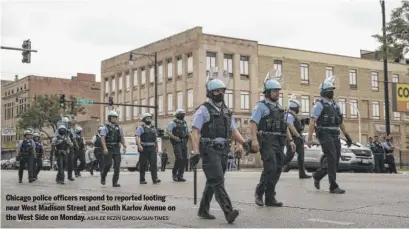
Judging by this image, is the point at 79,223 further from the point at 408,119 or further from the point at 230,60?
the point at 408,119

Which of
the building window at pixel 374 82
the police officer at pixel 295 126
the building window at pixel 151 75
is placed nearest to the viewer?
the police officer at pixel 295 126

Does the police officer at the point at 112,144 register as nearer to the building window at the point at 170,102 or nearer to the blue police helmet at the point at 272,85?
the blue police helmet at the point at 272,85

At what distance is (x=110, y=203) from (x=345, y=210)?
13.1 feet

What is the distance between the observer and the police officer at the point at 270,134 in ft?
27.8

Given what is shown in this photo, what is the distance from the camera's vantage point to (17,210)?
9398mm

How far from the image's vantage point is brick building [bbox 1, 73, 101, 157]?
80.2m

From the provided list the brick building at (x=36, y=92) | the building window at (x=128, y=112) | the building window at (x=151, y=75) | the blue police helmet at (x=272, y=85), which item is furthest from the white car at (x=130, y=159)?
the brick building at (x=36, y=92)

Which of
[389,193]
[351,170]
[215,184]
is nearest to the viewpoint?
[215,184]

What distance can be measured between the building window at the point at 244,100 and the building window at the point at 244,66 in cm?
150

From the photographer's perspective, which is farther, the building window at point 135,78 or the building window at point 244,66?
the building window at point 135,78

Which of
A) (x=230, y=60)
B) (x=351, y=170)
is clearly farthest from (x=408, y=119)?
(x=351, y=170)

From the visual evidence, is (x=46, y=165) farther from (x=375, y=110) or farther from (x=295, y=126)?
(x=375, y=110)

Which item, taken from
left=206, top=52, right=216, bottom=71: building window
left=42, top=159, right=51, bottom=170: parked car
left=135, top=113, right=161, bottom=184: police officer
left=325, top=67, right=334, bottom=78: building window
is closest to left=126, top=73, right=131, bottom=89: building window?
left=206, top=52, right=216, bottom=71: building window

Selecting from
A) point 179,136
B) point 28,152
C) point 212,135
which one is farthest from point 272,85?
point 28,152
